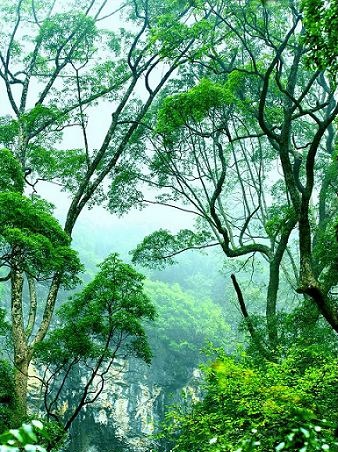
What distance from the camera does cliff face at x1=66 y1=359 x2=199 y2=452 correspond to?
59.4 ft

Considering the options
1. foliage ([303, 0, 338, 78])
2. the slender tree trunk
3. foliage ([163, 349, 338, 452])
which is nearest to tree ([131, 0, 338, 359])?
foliage ([163, 349, 338, 452])

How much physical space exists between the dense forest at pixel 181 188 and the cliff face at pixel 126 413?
0.66 ft

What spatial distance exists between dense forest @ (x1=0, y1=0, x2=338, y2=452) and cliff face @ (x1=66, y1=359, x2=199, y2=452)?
0.20 m

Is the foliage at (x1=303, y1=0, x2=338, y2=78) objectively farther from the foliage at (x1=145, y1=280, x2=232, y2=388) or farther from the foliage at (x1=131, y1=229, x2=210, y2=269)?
the foliage at (x1=145, y1=280, x2=232, y2=388)

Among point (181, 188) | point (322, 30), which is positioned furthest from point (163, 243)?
point (322, 30)

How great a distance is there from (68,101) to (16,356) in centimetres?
624

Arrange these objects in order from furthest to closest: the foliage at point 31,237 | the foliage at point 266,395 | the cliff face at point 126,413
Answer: the cliff face at point 126,413 → the foliage at point 31,237 → the foliage at point 266,395

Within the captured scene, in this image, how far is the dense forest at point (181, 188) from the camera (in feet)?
16.5

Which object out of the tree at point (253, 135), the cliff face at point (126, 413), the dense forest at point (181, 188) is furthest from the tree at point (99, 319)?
the cliff face at point (126, 413)

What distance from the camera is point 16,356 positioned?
8.05m

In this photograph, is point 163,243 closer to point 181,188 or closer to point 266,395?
point 181,188

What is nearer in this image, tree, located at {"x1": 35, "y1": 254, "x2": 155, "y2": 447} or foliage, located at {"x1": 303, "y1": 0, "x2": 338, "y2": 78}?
foliage, located at {"x1": 303, "y1": 0, "x2": 338, "y2": 78}

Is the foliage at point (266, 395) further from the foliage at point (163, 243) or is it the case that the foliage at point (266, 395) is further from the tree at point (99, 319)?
the foliage at point (163, 243)

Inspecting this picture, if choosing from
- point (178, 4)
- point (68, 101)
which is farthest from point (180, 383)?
point (178, 4)
